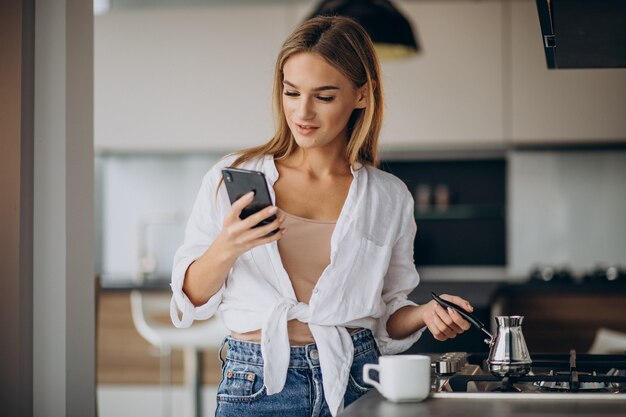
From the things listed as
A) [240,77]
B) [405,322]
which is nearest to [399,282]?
[405,322]

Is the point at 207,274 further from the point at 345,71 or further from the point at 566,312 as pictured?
the point at 566,312

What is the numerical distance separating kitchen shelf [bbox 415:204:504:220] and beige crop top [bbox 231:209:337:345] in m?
3.95

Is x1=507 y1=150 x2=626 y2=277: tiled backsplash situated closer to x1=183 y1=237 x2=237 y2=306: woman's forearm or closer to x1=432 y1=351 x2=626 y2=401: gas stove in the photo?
x1=432 y1=351 x2=626 y2=401: gas stove

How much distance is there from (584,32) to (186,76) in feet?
13.3

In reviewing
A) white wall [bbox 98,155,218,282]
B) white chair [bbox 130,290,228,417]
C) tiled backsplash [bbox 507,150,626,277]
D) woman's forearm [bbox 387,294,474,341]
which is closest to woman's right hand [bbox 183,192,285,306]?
woman's forearm [bbox 387,294,474,341]

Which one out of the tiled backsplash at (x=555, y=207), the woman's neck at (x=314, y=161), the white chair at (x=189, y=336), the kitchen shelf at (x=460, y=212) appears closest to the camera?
the woman's neck at (x=314, y=161)

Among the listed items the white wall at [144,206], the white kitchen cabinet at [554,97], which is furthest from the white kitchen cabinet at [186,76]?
the white kitchen cabinet at [554,97]

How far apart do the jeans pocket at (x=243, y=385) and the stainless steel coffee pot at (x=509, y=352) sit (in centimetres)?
42

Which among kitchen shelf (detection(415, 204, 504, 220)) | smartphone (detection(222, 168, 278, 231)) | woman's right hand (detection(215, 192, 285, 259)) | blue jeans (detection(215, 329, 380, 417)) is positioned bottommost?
blue jeans (detection(215, 329, 380, 417))

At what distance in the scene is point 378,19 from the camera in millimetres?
3570

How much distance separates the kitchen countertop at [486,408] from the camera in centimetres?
133

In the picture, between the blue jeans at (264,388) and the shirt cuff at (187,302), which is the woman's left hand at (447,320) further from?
the shirt cuff at (187,302)

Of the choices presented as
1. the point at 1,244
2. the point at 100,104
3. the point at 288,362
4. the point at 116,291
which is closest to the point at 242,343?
the point at 288,362

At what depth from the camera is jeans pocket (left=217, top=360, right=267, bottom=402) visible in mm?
1700
